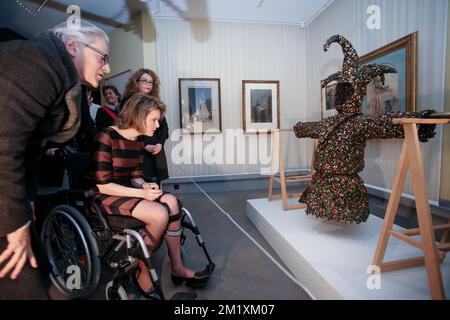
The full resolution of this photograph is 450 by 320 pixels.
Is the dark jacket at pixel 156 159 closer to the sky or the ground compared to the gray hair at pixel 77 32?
closer to the ground

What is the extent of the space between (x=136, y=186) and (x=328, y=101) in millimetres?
3033

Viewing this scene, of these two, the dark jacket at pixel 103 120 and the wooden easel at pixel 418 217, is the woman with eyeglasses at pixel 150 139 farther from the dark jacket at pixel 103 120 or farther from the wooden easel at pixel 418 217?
the wooden easel at pixel 418 217

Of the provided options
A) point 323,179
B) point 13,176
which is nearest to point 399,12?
point 323,179

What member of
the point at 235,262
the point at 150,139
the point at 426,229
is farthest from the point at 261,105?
the point at 426,229

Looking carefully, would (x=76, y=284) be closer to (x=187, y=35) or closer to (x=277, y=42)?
(x=187, y=35)

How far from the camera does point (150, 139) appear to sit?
2.37 metres

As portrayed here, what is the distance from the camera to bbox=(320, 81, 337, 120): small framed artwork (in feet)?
11.2

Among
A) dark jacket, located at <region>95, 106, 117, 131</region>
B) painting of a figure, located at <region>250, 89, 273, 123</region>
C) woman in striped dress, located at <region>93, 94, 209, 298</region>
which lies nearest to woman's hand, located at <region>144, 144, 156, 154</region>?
dark jacket, located at <region>95, 106, 117, 131</region>

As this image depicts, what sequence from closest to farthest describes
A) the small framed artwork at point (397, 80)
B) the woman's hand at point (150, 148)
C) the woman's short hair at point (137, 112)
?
the woman's short hair at point (137, 112) < the small framed artwork at point (397, 80) < the woman's hand at point (150, 148)

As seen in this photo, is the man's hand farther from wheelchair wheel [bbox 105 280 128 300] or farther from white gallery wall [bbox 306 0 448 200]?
white gallery wall [bbox 306 0 448 200]

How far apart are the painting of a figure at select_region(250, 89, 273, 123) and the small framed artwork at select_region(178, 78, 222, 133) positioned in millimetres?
586

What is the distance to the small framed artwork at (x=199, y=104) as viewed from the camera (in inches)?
152

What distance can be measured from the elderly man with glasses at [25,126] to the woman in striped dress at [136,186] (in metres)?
0.57

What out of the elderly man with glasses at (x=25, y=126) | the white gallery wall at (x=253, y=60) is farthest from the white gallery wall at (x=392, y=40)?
the elderly man with glasses at (x=25, y=126)
